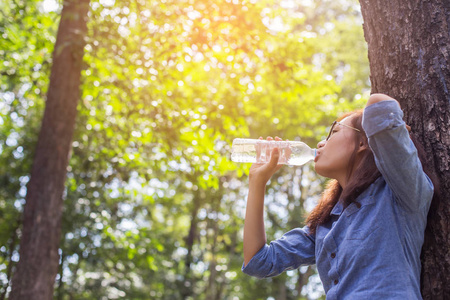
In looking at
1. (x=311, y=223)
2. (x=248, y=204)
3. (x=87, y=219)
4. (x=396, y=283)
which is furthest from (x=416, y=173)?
(x=87, y=219)

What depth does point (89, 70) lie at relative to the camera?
7.49 m

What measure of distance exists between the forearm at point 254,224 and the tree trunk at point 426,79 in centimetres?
72

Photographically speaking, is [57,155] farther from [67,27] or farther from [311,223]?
[311,223]

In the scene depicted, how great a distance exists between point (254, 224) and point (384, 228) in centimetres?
69

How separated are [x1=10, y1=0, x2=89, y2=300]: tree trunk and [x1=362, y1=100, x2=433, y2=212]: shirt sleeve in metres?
4.52

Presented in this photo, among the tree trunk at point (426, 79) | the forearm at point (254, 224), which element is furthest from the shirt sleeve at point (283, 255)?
the tree trunk at point (426, 79)

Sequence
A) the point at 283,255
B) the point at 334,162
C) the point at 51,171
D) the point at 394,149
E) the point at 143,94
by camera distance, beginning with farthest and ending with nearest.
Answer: the point at 143,94 < the point at 51,171 < the point at 283,255 < the point at 334,162 < the point at 394,149

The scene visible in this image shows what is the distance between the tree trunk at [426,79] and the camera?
199 centimetres

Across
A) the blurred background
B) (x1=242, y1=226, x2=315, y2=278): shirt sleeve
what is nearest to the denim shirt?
(x1=242, y1=226, x2=315, y2=278): shirt sleeve

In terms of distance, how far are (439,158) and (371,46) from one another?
2.32 feet

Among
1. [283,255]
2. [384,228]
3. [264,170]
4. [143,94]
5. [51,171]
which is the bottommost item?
[283,255]

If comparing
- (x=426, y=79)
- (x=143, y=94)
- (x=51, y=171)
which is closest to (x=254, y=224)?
(x=426, y=79)

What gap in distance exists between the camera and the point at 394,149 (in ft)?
5.56

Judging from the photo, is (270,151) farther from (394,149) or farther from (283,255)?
(394,149)
